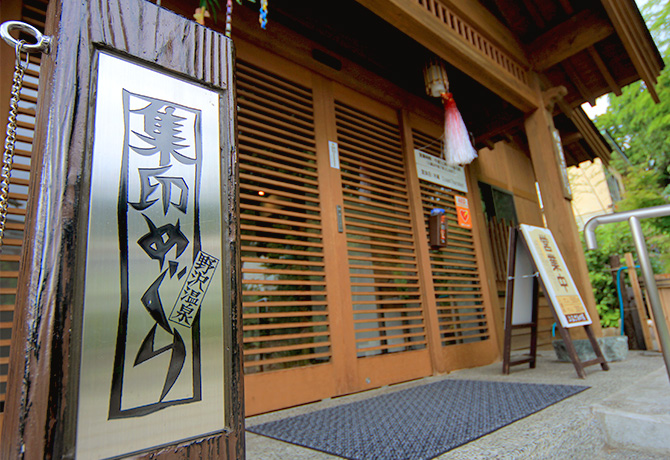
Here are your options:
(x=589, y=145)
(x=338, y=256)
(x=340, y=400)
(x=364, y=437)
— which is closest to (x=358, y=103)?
(x=338, y=256)

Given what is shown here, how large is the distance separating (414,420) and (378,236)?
168 cm

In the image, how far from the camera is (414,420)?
195 centimetres

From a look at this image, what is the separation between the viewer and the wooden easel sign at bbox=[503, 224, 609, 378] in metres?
2.98

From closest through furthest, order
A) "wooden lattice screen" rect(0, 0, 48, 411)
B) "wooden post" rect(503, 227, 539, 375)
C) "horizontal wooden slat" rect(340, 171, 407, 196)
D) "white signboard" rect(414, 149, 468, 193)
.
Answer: "wooden lattice screen" rect(0, 0, 48, 411) < "wooden post" rect(503, 227, 539, 375) < "horizontal wooden slat" rect(340, 171, 407, 196) < "white signboard" rect(414, 149, 468, 193)

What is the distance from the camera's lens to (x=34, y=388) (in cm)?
68

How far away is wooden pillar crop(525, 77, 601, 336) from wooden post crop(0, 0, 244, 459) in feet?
12.1

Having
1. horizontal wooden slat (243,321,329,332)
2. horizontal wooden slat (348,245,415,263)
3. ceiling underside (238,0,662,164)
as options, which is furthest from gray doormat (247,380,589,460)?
ceiling underside (238,0,662,164)

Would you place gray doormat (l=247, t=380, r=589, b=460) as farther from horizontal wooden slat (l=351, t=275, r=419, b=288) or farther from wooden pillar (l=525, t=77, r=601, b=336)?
wooden pillar (l=525, t=77, r=601, b=336)

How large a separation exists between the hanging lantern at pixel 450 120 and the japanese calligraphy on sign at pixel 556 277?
2.86 feet

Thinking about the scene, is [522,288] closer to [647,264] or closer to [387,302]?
[387,302]

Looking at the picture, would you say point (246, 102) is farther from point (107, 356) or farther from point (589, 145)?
point (589, 145)

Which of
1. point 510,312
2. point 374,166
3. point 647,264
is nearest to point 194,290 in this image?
point 647,264

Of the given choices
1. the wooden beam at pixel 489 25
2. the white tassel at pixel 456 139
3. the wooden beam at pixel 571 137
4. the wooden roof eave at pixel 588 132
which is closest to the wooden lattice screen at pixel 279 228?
the white tassel at pixel 456 139

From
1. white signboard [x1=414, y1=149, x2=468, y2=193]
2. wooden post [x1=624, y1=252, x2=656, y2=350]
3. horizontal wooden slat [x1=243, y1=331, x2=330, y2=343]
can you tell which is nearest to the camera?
horizontal wooden slat [x1=243, y1=331, x2=330, y2=343]
